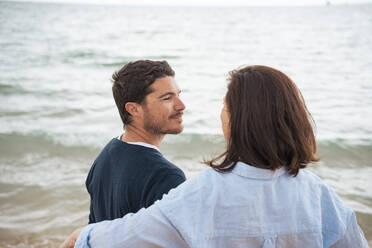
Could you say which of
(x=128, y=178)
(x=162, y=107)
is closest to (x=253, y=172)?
(x=128, y=178)

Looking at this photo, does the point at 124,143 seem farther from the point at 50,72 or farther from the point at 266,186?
the point at 50,72

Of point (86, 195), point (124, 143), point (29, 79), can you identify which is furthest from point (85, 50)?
point (124, 143)

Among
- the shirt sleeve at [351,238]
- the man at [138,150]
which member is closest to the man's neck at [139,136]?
the man at [138,150]

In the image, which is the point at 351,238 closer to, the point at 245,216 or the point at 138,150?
the point at 245,216

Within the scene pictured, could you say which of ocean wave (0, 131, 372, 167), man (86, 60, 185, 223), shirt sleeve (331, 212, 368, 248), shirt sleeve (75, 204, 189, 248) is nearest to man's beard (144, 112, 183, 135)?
man (86, 60, 185, 223)

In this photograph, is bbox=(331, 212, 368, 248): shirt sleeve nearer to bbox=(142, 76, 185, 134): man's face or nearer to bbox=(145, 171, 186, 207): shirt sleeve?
bbox=(145, 171, 186, 207): shirt sleeve

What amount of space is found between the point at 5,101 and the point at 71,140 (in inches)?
180

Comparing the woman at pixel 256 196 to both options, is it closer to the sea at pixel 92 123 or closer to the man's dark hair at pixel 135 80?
the sea at pixel 92 123

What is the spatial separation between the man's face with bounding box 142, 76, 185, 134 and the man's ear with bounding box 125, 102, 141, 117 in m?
0.04

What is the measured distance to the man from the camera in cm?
191

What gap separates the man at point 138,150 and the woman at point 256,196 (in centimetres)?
46

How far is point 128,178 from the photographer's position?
1945 mm

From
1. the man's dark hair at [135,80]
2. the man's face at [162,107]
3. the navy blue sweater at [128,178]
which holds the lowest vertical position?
the navy blue sweater at [128,178]

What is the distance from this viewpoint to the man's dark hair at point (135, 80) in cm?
236
